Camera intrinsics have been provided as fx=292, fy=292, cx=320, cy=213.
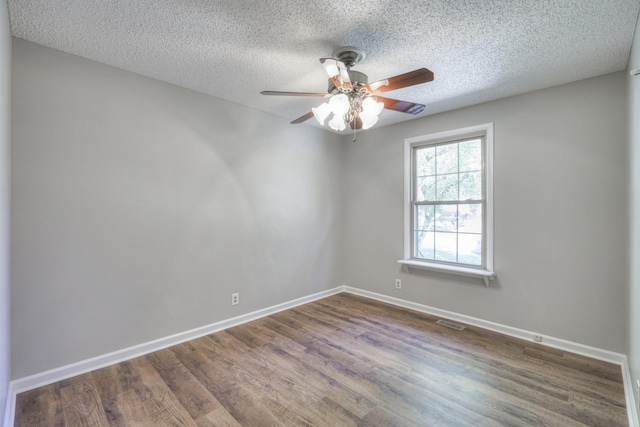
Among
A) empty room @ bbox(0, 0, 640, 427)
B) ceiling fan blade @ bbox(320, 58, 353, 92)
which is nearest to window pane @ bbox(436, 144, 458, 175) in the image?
empty room @ bbox(0, 0, 640, 427)

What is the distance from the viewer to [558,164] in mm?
2730

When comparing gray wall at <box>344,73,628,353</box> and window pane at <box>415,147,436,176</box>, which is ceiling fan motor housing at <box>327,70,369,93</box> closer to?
gray wall at <box>344,73,628,353</box>

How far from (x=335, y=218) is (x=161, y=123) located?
262 centimetres

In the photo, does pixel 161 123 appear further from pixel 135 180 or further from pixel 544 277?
pixel 544 277

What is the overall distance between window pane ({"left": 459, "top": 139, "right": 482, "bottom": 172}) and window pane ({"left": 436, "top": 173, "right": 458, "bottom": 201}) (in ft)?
0.50

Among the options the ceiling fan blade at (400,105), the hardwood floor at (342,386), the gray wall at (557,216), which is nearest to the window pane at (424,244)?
the gray wall at (557,216)

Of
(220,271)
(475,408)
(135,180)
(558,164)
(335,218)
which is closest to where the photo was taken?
(475,408)

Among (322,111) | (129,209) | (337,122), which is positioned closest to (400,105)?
(337,122)

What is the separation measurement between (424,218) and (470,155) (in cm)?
92

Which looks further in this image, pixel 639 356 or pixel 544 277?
pixel 544 277

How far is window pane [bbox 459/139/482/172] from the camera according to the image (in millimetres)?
3328

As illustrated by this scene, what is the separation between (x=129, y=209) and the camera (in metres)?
2.53

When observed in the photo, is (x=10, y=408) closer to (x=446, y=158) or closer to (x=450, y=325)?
(x=450, y=325)

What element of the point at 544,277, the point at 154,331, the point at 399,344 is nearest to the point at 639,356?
the point at 544,277
